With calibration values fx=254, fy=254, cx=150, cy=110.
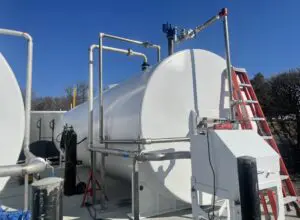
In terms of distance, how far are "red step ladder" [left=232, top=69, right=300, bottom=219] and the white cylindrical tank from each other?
0.66 ft

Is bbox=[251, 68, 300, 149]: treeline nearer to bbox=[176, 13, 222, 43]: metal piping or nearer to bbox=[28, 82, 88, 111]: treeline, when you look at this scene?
bbox=[176, 13, 222, 43]: metal piping

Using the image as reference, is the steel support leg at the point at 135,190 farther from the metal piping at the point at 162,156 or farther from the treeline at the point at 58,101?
the treeline at the point at 58,101

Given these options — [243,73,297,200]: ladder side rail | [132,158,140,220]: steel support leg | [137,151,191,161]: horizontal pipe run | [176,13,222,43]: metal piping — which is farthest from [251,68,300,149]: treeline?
[132,158,140,220]: steel support leg

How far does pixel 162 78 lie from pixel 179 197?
4.99 ft

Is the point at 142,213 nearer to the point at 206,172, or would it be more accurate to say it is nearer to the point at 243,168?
the point at 206,172

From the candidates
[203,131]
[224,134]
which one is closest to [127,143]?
[203,131]

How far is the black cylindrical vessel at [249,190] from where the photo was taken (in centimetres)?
176

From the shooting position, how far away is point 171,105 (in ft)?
10.7

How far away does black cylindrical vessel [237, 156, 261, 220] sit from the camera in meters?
1.76

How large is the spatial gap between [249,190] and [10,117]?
6.69 ft

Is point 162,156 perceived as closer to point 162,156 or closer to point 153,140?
point 162,156

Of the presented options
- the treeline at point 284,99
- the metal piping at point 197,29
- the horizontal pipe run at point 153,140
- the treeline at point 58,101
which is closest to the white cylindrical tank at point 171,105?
the horizontal pipe run at point 153,140

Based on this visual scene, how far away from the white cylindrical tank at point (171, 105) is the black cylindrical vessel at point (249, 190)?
140 centimetres

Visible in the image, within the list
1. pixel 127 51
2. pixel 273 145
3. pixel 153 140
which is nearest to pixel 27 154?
pixel 153 140
